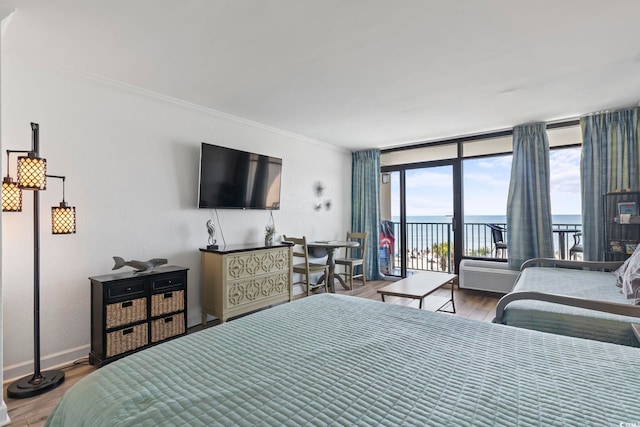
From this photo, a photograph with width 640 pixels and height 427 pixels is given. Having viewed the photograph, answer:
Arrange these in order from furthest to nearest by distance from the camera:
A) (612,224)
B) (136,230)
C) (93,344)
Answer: (612,224) → (136,230) → (93,344)

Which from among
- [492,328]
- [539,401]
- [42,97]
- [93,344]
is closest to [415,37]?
[492,328]

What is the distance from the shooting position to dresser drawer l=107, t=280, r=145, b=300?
2447mm

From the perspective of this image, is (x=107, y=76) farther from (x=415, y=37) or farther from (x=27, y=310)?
(x=415, y=37)

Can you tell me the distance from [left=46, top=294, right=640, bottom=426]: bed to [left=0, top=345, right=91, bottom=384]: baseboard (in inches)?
78.3

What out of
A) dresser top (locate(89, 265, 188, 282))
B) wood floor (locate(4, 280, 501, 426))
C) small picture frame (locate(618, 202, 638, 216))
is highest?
small picture frame (locate(618, 202, 638, 216))

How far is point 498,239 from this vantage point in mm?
4789

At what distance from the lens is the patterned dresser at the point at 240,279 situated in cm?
316

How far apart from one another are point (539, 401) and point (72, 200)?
326cm

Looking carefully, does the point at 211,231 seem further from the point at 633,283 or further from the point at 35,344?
the point at 633,283

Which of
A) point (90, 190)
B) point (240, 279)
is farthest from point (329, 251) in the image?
point (90, 190)

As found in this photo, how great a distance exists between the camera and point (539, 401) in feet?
2.74

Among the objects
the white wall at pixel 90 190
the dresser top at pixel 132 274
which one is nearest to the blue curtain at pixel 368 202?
the white wall at pixel 90 190

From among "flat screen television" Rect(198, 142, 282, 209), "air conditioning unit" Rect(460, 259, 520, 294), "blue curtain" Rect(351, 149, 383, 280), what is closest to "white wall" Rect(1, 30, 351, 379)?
"flat screen television" Rect(198, 142, 282, 209)

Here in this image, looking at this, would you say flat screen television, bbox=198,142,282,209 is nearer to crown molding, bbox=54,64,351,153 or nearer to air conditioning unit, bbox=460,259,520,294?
crown molding, bbox=54,64,351,153
